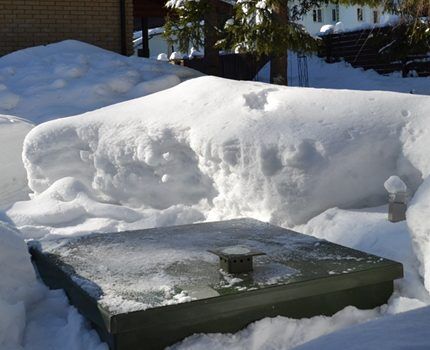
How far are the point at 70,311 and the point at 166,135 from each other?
252 cm

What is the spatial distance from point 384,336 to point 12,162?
686cm

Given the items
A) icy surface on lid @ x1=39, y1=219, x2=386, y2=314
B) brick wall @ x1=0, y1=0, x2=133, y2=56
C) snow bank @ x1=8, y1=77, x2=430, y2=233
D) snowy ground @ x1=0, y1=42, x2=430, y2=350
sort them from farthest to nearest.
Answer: brick wall @ x1=0, y1=0, x2=133, y2=56
snow bank @ x1=8, y1=77, x2=430, y2=233
snowy ground @ x1=0, y1=42, x2=430, y2=350
icy surface on lid @ x1=39, y1=219, x2=386, y2=314

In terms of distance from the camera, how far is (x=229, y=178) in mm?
5535

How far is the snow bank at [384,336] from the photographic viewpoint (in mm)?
1536

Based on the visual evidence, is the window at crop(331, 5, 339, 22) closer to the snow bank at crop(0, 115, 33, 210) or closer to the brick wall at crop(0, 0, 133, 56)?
the brick wall at crop(0, 0, 133, 56)

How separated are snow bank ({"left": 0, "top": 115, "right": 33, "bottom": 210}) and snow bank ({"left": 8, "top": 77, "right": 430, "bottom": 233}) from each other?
53cm

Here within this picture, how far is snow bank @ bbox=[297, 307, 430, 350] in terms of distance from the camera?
60.5 inches

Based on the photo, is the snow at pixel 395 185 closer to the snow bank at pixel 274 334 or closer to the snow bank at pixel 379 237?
the snow bank at pixel 379 237

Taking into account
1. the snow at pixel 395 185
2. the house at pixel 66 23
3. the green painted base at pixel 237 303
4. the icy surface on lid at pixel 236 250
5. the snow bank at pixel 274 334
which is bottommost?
the snow bank at pixel 274 334

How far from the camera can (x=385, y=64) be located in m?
17.8

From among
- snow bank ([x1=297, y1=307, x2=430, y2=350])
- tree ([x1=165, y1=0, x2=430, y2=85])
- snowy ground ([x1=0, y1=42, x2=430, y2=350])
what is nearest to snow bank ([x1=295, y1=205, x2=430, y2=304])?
snowy ground ([x1=0, y1=42, x2=430, y2=350])

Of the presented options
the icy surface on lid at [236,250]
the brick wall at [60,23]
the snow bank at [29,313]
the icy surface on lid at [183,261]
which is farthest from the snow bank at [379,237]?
the brick wall at [60,23]

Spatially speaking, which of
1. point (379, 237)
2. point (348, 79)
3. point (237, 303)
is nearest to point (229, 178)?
point (379, 237)

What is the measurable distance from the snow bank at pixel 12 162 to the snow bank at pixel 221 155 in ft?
1.73
